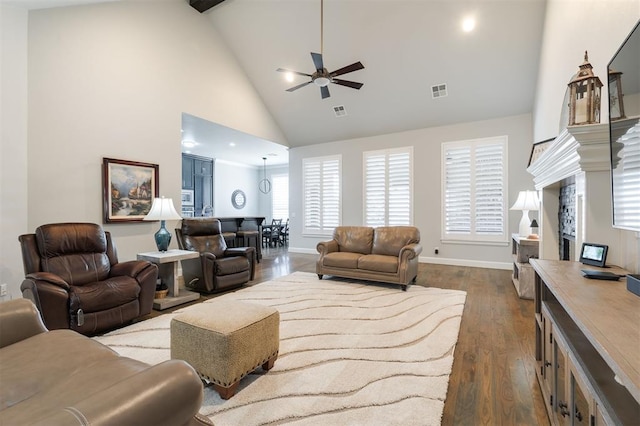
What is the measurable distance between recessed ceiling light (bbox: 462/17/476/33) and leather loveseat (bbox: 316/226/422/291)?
322cm

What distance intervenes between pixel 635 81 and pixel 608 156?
561mm

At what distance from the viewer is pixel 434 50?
4980mm

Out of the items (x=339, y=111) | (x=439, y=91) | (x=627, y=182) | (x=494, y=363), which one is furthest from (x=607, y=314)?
(x=339, y=111)

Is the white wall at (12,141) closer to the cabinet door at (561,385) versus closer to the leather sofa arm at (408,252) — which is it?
the leather sofa arm at (408,252)

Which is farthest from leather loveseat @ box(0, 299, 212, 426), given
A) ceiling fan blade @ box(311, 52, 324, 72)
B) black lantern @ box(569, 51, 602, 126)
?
ceiling fan blade @ box(311, 52, 324, 72)

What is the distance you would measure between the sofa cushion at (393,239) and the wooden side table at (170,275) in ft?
9.21

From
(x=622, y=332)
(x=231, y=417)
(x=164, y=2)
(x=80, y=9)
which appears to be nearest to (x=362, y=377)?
(x=231, y=417)

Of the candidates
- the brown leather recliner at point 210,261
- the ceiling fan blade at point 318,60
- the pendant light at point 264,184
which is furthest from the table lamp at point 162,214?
the pendant light at point 264,184

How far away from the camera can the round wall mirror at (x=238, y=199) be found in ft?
35.3

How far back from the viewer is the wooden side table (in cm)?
355

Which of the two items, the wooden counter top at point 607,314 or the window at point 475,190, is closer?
the wooden counter top at point 607,314

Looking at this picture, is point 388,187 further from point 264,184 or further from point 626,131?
point 264,184

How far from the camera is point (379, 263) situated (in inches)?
171

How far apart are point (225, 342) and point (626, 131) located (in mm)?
2384
